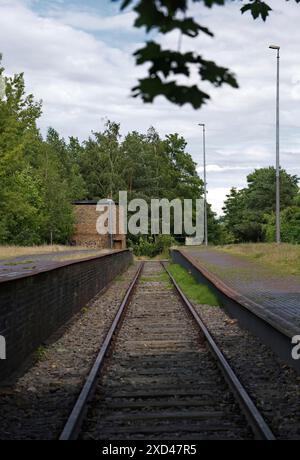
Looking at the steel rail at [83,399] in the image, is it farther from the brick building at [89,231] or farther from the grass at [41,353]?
the brick building at [89,231]

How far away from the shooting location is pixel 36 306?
403 inches

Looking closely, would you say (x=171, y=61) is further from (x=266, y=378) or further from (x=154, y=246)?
(x=154, y=246)

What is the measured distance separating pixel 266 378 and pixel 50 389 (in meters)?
2.68

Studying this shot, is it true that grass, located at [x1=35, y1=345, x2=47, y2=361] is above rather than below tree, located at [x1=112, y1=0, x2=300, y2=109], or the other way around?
below

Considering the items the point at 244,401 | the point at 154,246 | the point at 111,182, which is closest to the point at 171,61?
the point at 244,401

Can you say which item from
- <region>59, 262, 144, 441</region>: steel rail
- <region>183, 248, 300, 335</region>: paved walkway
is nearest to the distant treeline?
<region>183, 248, 300, 335</region>: paved walkway

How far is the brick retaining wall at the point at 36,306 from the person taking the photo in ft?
26.9

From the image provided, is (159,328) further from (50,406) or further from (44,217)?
(44,217)

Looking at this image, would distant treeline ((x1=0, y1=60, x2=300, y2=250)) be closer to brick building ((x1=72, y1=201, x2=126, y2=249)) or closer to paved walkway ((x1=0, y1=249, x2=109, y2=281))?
brick building ((x1=72, y1=201, x2=126, y2=249))

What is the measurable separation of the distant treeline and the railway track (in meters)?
42.2

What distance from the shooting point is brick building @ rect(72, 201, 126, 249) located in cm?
7425

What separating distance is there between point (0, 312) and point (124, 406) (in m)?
2.01

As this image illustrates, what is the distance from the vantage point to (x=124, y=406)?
267 inches

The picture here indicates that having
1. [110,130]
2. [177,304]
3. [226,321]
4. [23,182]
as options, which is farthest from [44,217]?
[226,321]
